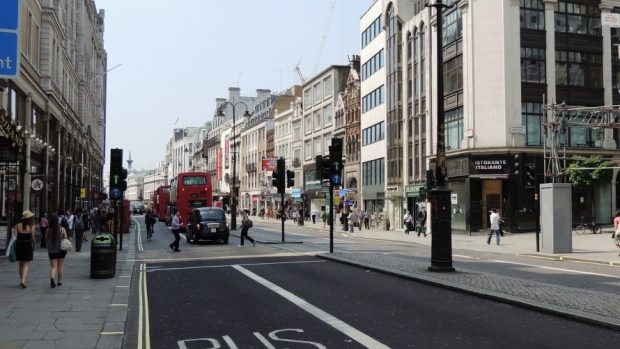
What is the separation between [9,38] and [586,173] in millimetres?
37985

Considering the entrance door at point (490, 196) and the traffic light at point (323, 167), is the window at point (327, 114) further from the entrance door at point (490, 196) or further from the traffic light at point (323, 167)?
the traffic light at point (323, 167)

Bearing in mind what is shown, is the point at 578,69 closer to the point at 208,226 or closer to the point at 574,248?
the point at 574,248

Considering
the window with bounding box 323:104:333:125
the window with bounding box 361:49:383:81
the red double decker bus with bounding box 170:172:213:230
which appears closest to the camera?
the red double decker bus with bounding box 170:172:213:230

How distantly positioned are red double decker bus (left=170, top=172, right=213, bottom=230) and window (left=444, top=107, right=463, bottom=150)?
17102mm

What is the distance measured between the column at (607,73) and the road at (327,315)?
28643mm

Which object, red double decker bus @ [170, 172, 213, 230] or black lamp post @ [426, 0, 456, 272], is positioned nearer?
black lamp post @ [426, 0, 456, 272]

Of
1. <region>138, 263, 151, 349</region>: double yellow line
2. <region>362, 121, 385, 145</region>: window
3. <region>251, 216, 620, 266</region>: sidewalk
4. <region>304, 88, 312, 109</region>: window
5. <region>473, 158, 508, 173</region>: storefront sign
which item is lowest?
<region>251, 216, 620, 266</region>: sidewalk

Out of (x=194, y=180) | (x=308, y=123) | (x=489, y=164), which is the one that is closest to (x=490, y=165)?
(x=489, y=164)

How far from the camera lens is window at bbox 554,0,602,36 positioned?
136 ft

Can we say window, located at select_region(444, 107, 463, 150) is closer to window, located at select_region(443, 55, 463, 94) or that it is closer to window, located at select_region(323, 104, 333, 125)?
window, located at select_region(443, 55, 463, 94)

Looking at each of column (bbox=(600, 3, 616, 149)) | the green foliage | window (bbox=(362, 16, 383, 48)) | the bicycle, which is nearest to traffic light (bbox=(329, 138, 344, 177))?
the green foliage

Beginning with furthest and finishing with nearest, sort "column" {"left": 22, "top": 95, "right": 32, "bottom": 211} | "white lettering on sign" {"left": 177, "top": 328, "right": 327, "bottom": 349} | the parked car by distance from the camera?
1. "column" {"left": 22, "top": 95, "right": 32, "bottom": 211}
2. the parked car
3. "white lettering on sign" {"left": 177, "top": 328, "right": 327, "bottom": 349}

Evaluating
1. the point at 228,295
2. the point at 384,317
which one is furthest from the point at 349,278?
the point at 384,317

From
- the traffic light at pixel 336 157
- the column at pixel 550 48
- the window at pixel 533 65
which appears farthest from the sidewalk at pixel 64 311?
the column at pixel 550 48
